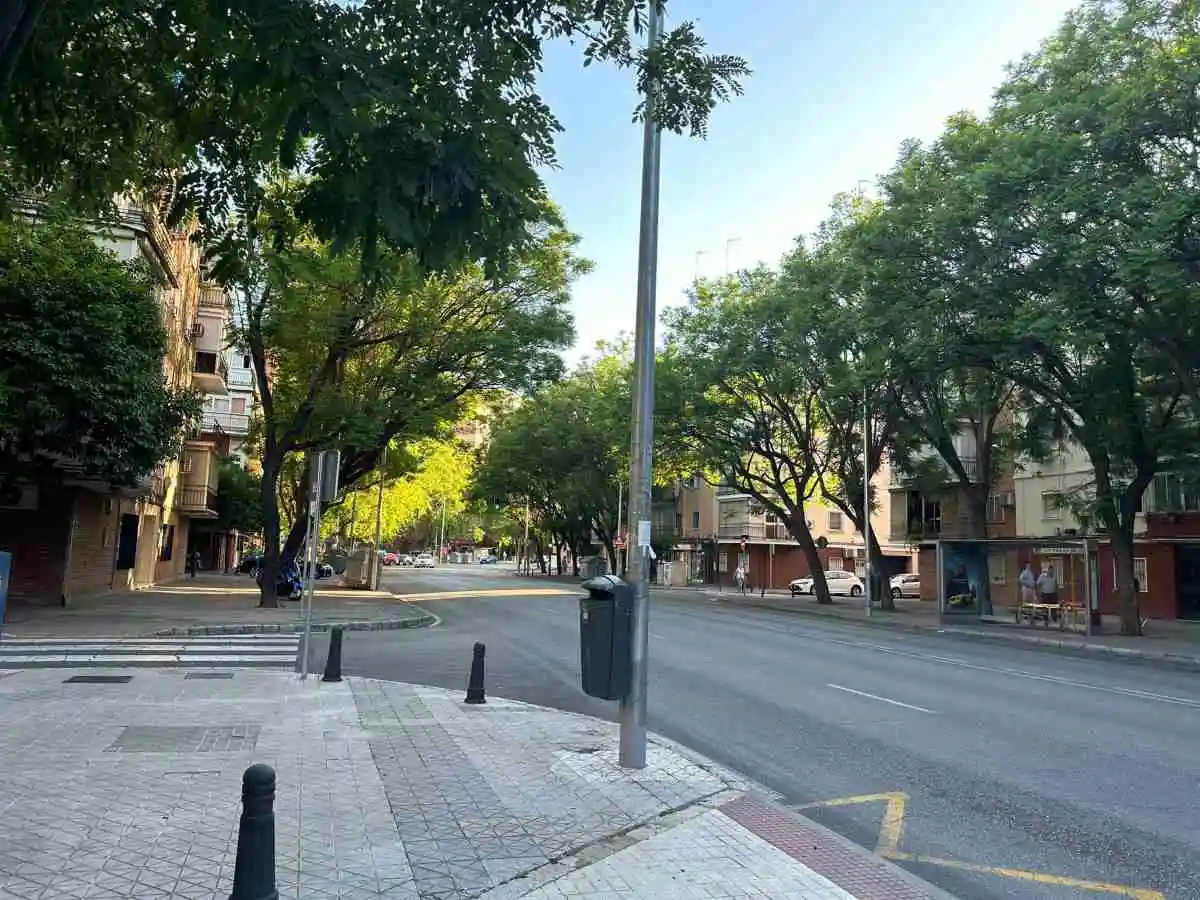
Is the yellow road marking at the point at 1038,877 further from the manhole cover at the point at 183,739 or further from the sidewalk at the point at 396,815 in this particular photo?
the manhole cover at the point at 183,739

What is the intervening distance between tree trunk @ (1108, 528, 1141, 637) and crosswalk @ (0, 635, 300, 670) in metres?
19.8

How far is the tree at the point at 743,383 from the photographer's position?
1242 inches

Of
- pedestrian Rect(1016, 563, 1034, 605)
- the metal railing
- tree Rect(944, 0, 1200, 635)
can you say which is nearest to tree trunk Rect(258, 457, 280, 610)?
the metal railing

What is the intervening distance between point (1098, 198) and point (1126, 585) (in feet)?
35.3

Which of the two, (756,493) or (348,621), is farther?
(756,493)

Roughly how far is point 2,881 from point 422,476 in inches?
1967

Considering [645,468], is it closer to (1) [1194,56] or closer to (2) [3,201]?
(2) [3,201]

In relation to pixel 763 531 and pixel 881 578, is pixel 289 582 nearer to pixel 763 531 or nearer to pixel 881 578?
pixel 881 578

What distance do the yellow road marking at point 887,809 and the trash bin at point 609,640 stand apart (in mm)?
1555

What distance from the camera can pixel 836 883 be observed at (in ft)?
15.8

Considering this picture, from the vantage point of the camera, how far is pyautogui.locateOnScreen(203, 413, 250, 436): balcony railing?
137ft

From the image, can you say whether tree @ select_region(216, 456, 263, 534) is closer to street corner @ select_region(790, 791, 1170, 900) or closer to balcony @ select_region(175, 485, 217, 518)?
balcony @ select_region(175, 485, 217, 518)

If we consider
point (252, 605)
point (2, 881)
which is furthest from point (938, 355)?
point (2, 881)

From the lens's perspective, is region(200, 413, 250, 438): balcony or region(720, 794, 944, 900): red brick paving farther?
region(200, 413, 250, 438): balcony
